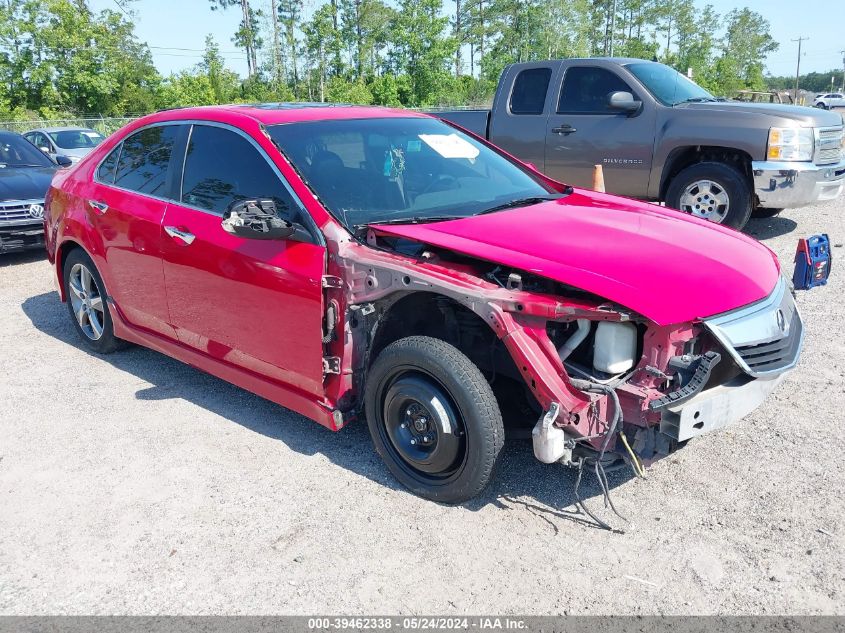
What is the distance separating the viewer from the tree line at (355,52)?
37.3 meters

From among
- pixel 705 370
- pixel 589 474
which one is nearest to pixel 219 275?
pixel 589 474

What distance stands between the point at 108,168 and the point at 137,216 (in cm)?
79

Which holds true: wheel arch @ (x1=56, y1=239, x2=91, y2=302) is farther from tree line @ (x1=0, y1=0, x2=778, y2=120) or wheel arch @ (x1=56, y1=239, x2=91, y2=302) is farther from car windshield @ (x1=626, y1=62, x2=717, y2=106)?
tree line @ (x1=0, y1=0, x2=778, y2=120)

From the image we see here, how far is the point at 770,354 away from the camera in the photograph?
297 centimetres

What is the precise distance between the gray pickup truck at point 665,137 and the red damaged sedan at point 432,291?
4117 millimetres

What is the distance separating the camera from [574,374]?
295 centimetres

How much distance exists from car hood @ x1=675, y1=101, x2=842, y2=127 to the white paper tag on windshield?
460 centimetres

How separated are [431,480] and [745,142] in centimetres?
607

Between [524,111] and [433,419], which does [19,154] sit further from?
[433,419]

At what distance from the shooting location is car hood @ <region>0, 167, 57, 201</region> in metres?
8.53

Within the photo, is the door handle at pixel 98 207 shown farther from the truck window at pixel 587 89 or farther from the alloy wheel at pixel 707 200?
the alloy wheel at pixel 707 200

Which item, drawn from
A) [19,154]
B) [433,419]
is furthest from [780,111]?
[19,154]

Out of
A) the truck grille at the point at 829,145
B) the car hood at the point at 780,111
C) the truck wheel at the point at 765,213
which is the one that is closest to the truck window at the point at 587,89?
the car hood at the point at 780,111

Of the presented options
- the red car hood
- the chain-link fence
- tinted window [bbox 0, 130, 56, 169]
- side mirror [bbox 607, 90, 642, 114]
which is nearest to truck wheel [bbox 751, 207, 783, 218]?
Answer: side mirror [bbox 607, 90, 642, 114]
